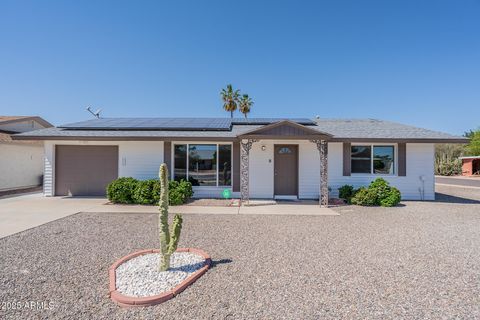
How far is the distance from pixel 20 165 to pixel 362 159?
1904 cm

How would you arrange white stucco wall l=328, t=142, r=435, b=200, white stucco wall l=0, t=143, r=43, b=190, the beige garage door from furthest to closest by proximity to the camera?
white stucco wall l=0, t=143, r=43, b=190 < the beige garage door < white stucco wall l=328, t=142, r=435, b=200

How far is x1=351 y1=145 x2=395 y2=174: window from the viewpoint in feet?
34.6

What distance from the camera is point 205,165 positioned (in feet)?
34.8

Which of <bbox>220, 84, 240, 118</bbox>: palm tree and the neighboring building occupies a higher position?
<bbox>220, 84, 240, 118</bbox>: palm tree

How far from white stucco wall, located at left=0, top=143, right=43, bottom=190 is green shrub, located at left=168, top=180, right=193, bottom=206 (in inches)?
425

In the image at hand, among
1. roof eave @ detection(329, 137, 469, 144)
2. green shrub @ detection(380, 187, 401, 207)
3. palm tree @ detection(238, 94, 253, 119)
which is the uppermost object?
palm tree @ detection(238, 94, 253, 119)

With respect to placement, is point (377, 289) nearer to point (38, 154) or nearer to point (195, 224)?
point (195, 224)

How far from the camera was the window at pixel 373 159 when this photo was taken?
1054 centimetres

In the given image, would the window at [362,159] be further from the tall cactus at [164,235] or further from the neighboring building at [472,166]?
the neighboring building at [472,166]

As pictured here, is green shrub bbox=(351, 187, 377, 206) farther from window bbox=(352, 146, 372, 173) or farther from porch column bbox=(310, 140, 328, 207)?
window bbox=(352, 146, 372, 173)

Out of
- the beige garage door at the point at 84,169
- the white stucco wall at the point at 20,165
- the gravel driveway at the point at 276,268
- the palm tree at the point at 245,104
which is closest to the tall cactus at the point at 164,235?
the gravel driveway at the point at 276,268

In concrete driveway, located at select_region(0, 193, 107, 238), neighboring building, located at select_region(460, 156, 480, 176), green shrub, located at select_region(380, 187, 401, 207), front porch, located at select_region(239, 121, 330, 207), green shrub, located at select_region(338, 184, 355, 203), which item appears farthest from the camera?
neighboring building, located at select_region(460, 156, 480, 176)

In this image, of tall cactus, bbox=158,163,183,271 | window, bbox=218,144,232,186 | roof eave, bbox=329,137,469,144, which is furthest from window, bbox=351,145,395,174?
tall cactus, bbox=158,163,183,271

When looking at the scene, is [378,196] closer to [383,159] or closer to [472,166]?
[383,159]
